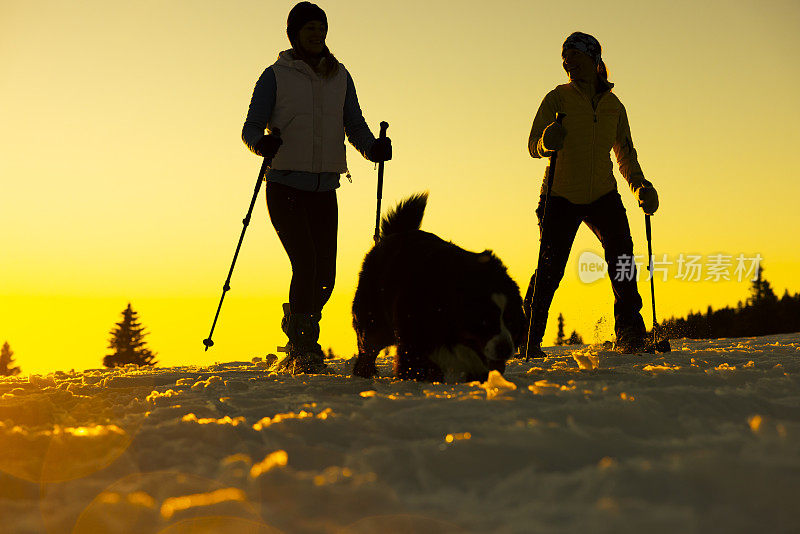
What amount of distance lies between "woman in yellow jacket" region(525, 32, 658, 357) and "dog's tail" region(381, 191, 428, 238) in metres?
1.55

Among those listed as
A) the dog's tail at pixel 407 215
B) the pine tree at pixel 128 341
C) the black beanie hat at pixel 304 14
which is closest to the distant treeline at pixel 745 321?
the dog's tail at pixel 407 215

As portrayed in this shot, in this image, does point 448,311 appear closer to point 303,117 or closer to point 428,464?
point 428,464

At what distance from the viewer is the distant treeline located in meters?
12.3

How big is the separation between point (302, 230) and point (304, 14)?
70.1 inches

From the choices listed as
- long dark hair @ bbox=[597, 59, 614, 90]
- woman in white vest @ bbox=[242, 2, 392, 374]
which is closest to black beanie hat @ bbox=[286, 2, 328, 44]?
woman in white vest @ bbox=[242, 2, 392, 374]

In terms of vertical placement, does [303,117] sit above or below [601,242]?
above

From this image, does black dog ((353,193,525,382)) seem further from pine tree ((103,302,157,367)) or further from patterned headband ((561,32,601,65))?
pine tree ((103,302,157,367))

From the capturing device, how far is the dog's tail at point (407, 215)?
5.50m

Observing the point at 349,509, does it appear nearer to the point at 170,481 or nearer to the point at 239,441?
the point at 170,481

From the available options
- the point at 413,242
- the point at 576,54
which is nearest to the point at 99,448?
the point at 413,242

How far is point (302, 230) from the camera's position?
547 cm

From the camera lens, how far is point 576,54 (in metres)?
6.30

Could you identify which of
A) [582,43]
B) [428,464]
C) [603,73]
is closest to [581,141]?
[603,73]

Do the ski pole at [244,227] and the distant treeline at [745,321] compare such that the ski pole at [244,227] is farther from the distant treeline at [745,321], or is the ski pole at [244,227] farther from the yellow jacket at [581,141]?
the distant treeline at [745,321]
